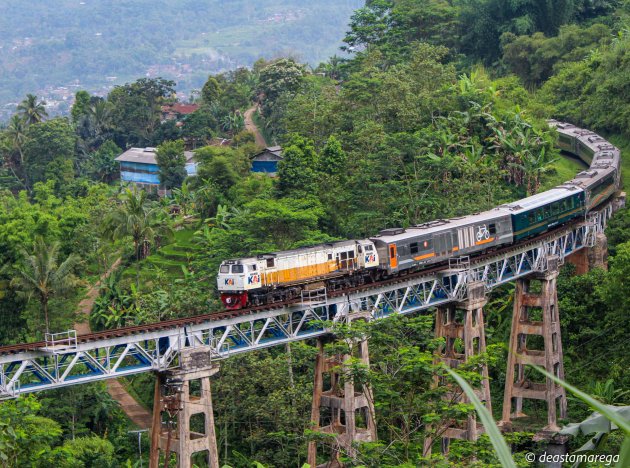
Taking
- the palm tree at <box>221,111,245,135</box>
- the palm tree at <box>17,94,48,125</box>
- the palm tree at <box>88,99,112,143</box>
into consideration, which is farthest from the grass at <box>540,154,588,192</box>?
the palm tree at <box>88,99,112,143</box>

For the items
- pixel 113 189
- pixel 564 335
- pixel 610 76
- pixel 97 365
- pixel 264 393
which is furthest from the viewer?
pixel 113 189

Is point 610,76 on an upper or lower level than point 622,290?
upper

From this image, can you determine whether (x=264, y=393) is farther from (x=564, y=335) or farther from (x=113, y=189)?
(x=113, y=189)

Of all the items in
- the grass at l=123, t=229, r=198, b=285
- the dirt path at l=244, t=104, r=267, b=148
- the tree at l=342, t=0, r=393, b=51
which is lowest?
the grass at l=123, t=229, r=198, b=285

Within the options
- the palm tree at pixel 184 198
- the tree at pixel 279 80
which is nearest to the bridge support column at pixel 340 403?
the palm tree at pixel 184 198

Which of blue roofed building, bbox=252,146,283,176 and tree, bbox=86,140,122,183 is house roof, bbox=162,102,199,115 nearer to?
tree, bbox=86,140,122,183

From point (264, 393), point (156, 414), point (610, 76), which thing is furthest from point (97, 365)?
point (610, 76)
